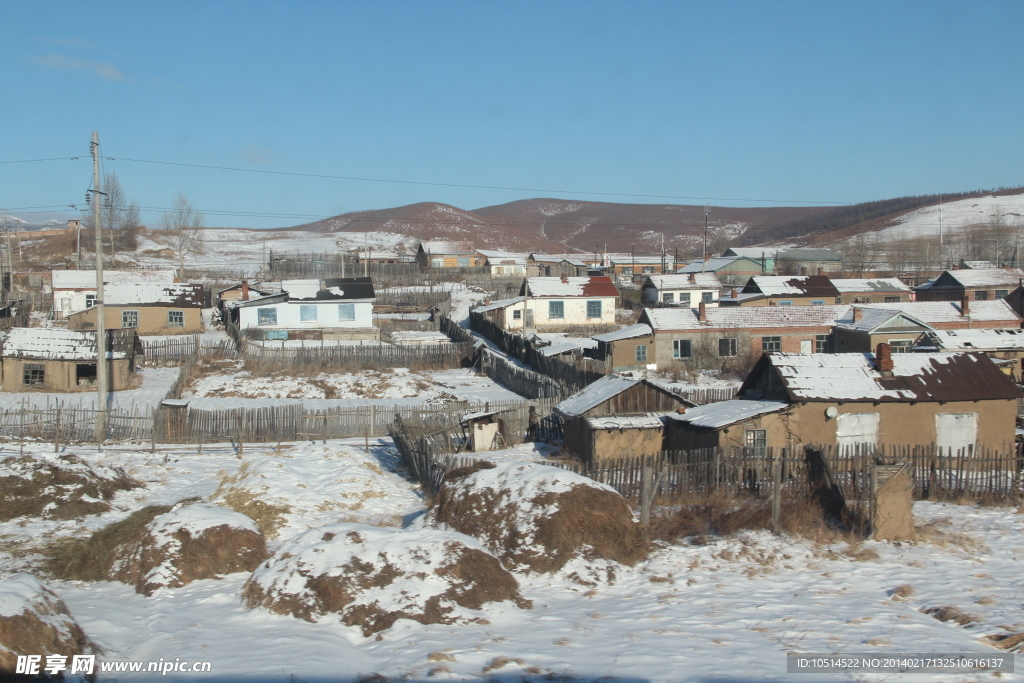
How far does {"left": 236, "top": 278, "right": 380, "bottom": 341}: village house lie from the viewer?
1929 inches

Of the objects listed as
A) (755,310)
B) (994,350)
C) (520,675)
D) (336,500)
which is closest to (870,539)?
(520,675)

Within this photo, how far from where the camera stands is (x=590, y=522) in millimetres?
12562

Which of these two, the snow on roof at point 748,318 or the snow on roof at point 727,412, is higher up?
the snow on roof at point 748,318

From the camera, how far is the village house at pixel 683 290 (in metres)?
64.9

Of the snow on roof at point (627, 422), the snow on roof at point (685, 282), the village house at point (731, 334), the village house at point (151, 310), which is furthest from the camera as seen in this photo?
the snow on roof at point (685, 282)

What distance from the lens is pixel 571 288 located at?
55.5 meters

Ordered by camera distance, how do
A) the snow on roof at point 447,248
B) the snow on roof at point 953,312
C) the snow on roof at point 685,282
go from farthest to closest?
the snow on roof at point 447,248
the snow on roof at point 685,282
the snow on roof at point 953,312

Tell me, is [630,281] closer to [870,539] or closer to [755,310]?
[755,310]

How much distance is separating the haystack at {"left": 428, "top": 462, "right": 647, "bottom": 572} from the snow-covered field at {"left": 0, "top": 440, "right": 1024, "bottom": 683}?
1.44ft

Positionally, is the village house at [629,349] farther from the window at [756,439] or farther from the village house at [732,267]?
the village house at [732,267]

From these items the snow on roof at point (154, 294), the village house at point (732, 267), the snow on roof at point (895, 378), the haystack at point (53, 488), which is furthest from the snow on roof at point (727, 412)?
the village house at point (732, 267)

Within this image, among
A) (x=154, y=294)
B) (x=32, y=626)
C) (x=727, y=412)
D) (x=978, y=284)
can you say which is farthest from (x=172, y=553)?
(x=978, y=284)

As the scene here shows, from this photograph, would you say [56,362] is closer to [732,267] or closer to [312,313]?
[312,313]

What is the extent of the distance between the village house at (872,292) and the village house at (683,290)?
968 centimetres
